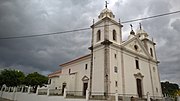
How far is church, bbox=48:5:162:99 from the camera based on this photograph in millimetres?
17953

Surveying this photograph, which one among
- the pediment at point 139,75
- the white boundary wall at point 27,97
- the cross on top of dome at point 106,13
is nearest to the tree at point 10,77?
the white boundary wall at point 27,97

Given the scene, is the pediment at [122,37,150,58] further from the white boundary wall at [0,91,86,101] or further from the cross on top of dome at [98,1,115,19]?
the white boundary wall at [0,91,86,101]

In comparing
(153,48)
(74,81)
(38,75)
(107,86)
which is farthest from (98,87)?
(153,48)

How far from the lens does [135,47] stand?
23.8 meters

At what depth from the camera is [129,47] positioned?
22406mm

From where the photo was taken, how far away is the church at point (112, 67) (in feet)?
58.9

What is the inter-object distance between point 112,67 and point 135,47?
25.2 ft

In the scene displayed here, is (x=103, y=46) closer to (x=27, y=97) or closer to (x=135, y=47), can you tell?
(x=135, y=47)

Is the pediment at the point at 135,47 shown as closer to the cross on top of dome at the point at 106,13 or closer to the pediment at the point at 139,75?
the pediment at the point at 139,75

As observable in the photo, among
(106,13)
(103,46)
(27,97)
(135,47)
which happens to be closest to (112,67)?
(103,46)

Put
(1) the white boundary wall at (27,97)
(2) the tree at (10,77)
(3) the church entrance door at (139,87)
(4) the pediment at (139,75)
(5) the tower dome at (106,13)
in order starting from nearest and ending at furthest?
(1) the white boundary wall at (27,97), (3) the church entrance door at (139,87), (4) the pediment at (139,75), (5) the tower dome at (106,13), (2) the tree at (10,77)

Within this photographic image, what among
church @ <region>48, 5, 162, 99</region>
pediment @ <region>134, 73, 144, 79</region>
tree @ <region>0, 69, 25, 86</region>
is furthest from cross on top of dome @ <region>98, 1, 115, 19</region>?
tree @ <region>0, 69, 25, 86</region>

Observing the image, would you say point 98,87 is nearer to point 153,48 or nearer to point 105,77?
point 105,77

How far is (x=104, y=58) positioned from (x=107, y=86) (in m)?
3.41
